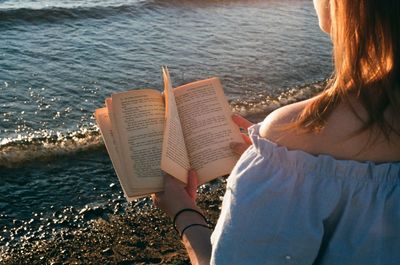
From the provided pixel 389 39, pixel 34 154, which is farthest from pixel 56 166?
pixel 389 39

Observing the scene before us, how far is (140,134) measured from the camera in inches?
91.9

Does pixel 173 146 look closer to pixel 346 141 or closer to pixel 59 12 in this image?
pixel 346 141

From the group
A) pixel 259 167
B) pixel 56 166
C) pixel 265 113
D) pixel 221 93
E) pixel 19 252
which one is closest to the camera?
pixel 259 167

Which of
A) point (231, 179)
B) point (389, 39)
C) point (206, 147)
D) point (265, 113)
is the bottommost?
point (265, 113)

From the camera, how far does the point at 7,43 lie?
800cm

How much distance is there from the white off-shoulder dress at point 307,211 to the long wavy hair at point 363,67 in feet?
0.34

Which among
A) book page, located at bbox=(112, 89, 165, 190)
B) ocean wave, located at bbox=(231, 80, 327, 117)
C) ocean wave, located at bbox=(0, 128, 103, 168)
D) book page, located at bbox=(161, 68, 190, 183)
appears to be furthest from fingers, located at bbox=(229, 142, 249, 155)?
ocean wave, located at bbox=(231, 80, 327, 117)

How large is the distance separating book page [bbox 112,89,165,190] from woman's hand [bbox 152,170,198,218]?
0.12ft

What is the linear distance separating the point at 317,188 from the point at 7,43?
24.1ft

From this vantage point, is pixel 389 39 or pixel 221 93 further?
pixel 221 93

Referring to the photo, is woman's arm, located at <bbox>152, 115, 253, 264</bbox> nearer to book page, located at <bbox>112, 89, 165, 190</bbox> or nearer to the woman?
book page, located at <bbox>112, 89, 165, 190</bbox>

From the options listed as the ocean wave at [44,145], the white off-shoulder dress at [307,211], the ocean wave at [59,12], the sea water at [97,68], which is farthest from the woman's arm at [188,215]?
A: the ocean wave at [59,12]

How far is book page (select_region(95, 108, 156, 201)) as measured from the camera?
221 centimetres

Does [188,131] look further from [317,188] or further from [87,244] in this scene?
[87,244]
